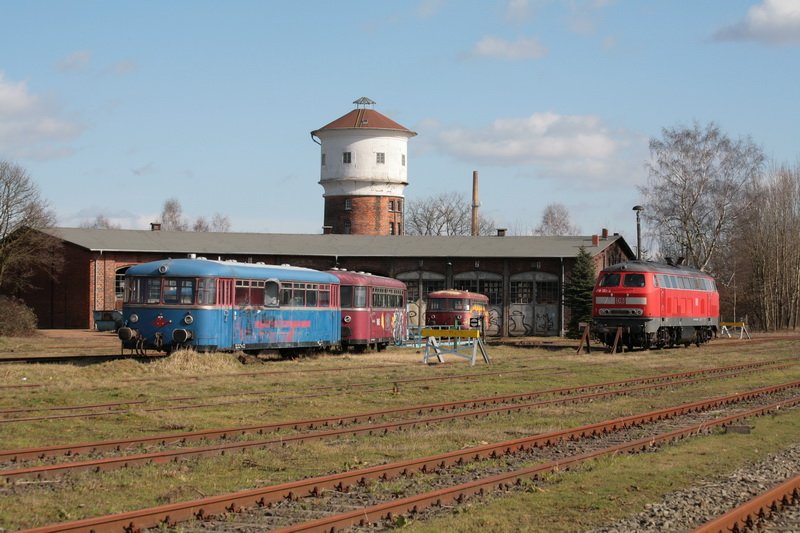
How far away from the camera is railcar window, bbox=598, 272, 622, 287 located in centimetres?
3797

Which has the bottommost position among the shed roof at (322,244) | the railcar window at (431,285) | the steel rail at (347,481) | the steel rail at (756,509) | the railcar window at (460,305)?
the steel rail at (756,509)

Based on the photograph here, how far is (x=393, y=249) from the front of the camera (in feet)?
190

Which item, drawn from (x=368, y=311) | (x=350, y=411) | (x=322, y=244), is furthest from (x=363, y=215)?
(x=350, y=411)

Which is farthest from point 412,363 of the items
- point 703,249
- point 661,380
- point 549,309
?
point 703,249

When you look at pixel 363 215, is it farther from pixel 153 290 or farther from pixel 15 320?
pixel 153 290

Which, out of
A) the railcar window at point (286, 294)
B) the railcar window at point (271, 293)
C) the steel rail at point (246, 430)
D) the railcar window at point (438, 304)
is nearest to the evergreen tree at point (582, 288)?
the railcar window at point (438, 304)

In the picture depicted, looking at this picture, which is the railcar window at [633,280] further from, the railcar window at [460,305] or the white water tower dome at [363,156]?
the white water tower dome at [363,156]

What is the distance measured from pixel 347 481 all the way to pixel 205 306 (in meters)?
16.1

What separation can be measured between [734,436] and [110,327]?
846 inches

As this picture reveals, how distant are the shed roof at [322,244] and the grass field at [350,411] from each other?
2290 cm

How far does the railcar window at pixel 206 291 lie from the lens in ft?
87.4

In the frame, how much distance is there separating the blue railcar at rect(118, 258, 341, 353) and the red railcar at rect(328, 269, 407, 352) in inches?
180

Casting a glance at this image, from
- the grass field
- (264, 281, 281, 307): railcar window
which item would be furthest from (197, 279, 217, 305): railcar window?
(264, 281, 281, 307): railcar window

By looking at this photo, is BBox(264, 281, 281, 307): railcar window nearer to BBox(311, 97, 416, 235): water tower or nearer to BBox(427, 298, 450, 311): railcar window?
BBox(427, 298, 450, 311): railcar window
